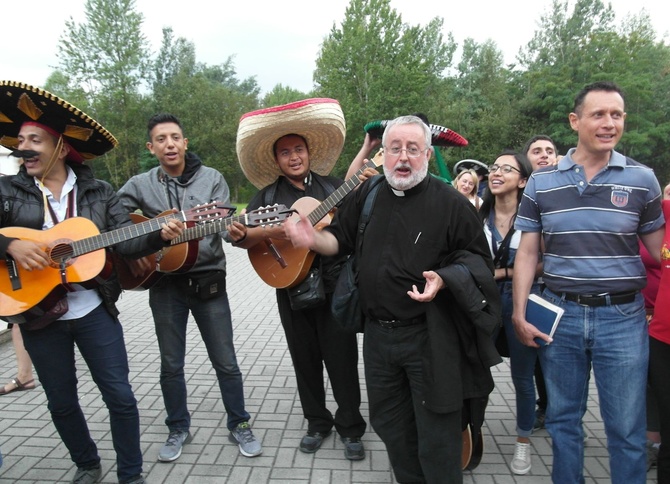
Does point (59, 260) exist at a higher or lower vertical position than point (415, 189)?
lower

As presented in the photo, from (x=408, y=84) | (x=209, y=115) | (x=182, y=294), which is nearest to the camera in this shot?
(x=182, y=294)

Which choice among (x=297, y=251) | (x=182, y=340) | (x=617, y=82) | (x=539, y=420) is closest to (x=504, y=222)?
(x=297, y=251)

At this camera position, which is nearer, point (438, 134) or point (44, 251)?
point (44, 251)

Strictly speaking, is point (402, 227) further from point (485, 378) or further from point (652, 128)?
point (652, 128)

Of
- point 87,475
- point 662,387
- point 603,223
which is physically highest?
point 603,223

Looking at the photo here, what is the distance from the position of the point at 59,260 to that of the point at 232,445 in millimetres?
1815

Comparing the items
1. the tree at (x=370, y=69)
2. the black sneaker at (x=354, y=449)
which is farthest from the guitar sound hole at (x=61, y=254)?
the tree at (x=370, y=69)

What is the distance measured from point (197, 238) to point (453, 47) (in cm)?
4771

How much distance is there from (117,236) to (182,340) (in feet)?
3.28

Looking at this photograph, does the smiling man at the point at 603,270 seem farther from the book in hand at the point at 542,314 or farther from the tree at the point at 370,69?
Result: the tree at the point at 370,69

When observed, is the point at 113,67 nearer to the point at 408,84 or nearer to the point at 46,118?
the point at 408,84

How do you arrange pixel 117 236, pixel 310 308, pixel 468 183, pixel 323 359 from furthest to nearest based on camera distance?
1. pixel 468 183
2. pixel 323 359
3. pixel 310 308
4. pixel 117 236

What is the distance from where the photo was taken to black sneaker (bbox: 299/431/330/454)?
3.30m

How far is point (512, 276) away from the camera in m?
3.04
